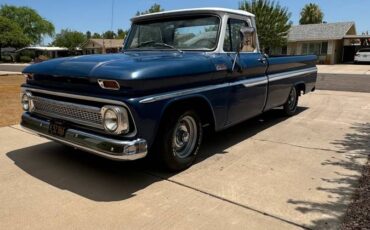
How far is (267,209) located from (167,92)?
159 cm

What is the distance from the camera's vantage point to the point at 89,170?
4441 millimetres

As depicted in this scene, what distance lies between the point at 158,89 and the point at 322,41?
37.2 m

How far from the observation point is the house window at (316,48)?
37625 mm

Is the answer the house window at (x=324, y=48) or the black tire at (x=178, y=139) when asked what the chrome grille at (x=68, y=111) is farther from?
the house window at (x=324, y=48)

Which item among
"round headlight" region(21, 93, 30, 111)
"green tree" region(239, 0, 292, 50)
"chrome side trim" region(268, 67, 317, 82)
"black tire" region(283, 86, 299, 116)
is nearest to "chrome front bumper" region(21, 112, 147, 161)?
"round headlight" region(21, 93, 30, 111)

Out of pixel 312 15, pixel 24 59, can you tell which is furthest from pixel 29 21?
pixel 312 15

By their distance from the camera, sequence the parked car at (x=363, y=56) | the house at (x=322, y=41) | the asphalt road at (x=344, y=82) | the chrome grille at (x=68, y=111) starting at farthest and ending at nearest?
the house at (x=322, y=41), the parked car at (x=363, y=56), the asphalt road at (x=344, y=82), the chrome grille at (x=68, y=111)

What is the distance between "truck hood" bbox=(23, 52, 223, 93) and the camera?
3514 mm

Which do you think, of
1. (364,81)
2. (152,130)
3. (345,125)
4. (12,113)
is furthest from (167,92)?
(364,81)

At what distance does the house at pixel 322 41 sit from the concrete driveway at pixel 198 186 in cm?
3346

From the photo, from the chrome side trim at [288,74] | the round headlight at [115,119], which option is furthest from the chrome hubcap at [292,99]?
→ the round headlight at [115,119]

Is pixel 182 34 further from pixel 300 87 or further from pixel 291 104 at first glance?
pixel 300 87

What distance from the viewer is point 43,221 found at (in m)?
3.21

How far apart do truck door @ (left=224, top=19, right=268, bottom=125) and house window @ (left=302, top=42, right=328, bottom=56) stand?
34.9 m
